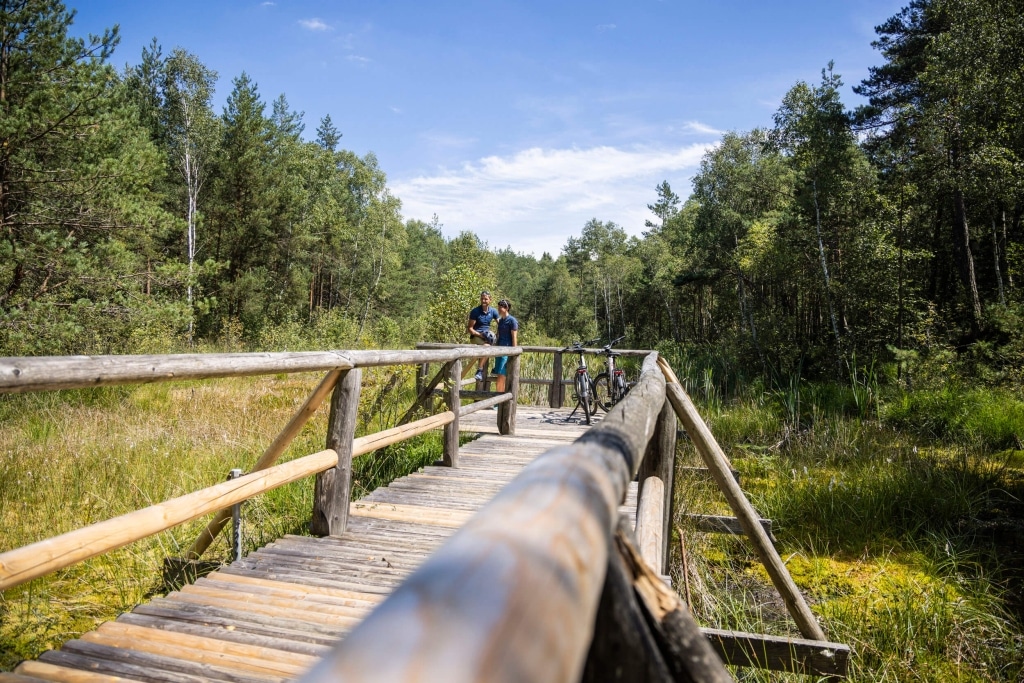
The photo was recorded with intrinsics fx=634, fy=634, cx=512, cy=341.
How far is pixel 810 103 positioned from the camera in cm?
2027

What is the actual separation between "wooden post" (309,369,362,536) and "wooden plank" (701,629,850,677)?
2051 mm

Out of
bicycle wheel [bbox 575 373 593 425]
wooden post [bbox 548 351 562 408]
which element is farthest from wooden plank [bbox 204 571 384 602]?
wooden post [bbox 548 351 562 408]

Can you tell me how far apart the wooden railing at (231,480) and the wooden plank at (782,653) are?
82.7 inches

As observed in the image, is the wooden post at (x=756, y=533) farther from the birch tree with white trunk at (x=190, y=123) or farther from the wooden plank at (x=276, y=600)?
the birch tree with white trunk at (x=190, y=123)

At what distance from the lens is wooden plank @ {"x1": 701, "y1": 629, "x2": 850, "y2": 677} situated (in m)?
2.98

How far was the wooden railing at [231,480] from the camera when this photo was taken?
171 cm

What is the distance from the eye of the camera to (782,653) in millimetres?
3072

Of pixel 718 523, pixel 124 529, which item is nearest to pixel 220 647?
pixel 124 529

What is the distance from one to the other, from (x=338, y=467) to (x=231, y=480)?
954 millimetres

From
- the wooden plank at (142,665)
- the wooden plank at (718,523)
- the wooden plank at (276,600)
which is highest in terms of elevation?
the wooden plank at (142,665)

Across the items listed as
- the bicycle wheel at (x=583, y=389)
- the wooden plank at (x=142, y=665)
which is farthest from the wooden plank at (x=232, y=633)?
the bicycle wheel at (x=583, y=389)

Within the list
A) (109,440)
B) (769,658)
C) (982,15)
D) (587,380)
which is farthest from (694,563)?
(982,15)

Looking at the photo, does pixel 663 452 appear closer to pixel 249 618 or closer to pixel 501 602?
pixel 249 618

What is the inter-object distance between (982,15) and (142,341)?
19.5 m
